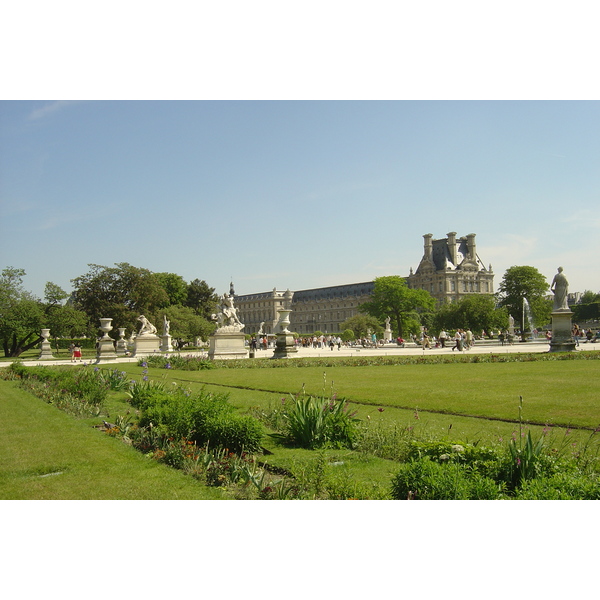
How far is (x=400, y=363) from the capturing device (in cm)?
2219

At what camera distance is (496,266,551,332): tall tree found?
67062mm

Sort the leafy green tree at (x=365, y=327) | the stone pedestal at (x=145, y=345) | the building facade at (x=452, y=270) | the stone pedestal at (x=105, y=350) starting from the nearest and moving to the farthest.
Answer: the stone pedestal at (x=105, y=350) < the stone pedestal at (x=145, y=345) < the leafy green tree at (x=365, y=327) < the building facade at (x=452, y=270)

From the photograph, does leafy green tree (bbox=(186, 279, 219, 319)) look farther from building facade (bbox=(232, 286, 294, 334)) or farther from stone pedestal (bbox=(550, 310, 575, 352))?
building facade (bbox=(232, 286, 294, 334))

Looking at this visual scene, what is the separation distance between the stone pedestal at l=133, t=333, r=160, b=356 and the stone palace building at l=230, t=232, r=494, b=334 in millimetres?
84383

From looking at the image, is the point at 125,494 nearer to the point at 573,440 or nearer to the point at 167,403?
the point at 167,403

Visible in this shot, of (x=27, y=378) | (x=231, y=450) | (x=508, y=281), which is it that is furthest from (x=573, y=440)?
(x=508, y=281)

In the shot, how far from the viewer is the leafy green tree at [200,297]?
7056cm

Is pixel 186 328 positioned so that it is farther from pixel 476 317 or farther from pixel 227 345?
pixel 476 317

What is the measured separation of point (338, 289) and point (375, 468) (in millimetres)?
136666

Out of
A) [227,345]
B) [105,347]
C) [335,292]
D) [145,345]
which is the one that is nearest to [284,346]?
[227,345]

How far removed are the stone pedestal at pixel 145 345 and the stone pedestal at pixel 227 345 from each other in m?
7.25

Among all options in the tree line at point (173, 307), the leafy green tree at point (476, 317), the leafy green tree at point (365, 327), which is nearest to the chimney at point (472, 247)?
the tree line at point (173, 307)

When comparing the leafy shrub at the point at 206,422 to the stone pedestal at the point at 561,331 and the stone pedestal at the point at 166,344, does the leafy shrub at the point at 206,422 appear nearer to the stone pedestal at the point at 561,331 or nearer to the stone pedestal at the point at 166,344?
the stone pedestal at the point at 561,331

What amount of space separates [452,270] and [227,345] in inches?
3606
